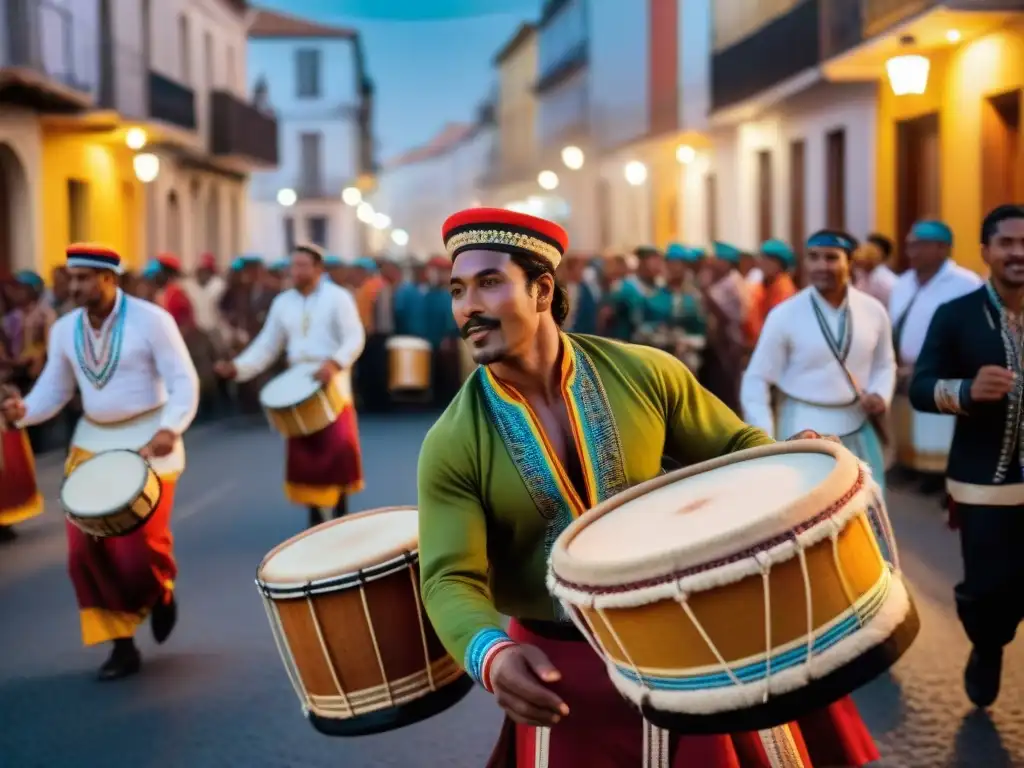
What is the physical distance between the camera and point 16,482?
10930mm

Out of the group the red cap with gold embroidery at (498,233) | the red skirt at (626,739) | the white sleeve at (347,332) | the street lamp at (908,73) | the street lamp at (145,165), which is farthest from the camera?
the street lamp at (145,165)

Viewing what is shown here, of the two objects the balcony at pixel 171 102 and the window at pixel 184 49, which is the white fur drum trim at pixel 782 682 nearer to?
the balcony at pixel 171 102

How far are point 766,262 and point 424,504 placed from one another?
1157cm

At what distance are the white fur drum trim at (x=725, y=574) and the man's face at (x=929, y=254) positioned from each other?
933 cm

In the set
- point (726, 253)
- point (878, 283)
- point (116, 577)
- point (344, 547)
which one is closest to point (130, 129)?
point (726, 253)

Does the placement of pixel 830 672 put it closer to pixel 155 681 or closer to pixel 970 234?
pixel 155 681

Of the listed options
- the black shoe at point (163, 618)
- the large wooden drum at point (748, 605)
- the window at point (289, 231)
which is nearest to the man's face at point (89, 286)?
the black shoe at point (163, 618)

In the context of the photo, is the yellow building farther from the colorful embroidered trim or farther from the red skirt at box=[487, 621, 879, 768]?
the colorful embroidered trim

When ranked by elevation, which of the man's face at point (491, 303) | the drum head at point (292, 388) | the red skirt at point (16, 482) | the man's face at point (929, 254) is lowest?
the red skirt at point (16, 482)

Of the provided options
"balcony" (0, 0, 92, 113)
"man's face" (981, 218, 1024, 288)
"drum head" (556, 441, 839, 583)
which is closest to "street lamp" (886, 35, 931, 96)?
"balcony" (0, 0, 92, 113)

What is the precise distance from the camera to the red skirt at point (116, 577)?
7.18 meters

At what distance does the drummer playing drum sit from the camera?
10828 millimetres

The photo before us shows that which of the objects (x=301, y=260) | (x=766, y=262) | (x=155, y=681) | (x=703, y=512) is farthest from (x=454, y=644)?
(x=766, y=262)

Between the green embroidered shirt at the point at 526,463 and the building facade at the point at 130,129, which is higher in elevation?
the building facade at the point at 130,129
